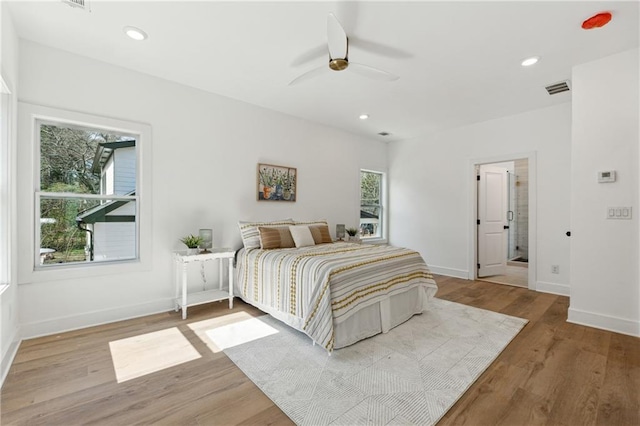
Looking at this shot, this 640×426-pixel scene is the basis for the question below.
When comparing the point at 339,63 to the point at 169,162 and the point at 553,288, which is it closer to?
the point at 169,162

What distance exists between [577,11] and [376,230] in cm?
462

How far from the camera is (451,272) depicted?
209 inches

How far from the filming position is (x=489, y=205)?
5.31 meters

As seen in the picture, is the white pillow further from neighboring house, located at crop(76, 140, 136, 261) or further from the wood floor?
neighboring house, located at crop(76, 140, 136, 261)

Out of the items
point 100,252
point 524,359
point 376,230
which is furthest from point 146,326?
point 376,230

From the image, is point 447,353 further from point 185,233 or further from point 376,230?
point 376,230

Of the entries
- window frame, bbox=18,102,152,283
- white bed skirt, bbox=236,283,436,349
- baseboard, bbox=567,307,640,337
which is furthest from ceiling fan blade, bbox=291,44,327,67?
baseboard, bbox=567,307,640,337

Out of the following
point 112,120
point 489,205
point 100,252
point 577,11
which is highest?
point 577,11

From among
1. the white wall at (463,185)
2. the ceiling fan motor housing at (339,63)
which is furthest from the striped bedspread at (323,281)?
the white wall at (463,185)

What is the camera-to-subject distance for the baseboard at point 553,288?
409 centimetres

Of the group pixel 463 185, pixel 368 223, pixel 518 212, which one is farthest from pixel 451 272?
pixel 518 212

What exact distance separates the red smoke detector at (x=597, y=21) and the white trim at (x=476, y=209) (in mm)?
2366

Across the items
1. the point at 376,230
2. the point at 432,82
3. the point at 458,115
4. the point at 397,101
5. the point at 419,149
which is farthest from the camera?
the point at 376,230

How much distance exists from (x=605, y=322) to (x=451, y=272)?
245 centimetres
